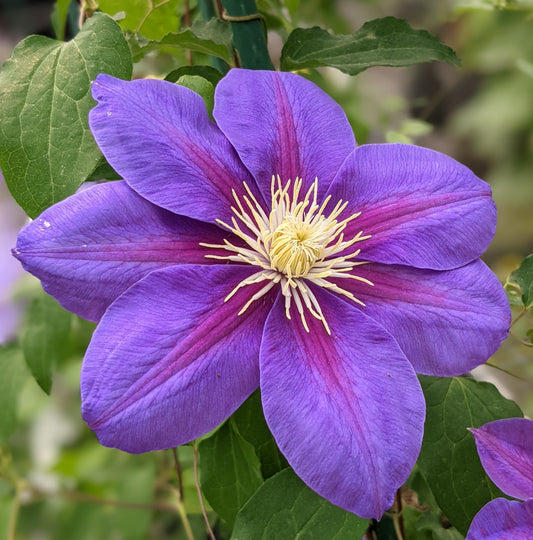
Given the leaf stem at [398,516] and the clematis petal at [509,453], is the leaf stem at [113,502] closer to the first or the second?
the leaf stem at [398,516]

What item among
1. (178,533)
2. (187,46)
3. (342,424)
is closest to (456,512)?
(342,424)

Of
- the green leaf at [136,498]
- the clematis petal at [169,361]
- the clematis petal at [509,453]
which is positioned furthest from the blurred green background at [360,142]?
the clematis petal at [169,361]

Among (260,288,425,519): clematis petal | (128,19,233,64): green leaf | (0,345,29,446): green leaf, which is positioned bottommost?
(0,345,29,446): green leaf

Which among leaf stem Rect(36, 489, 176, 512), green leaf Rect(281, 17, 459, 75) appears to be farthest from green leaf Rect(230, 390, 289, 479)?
leaf stem Rect(36, 489, 176, 512)

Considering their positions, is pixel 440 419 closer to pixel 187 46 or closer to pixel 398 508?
pixel 398 508

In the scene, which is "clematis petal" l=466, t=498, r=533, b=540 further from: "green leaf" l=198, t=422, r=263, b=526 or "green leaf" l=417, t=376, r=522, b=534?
"green leaf" l=198, t=422, r=263, b=526

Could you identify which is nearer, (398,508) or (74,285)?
Answer: (74,285)
